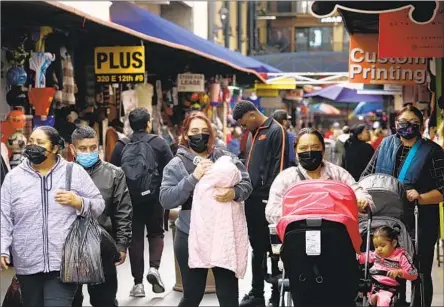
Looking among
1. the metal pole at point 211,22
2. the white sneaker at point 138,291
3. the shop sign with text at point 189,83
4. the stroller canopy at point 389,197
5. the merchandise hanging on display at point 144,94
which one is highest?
the metal pole at point 211,22

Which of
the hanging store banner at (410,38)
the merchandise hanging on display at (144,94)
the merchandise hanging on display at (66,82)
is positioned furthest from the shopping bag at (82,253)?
the merchandise hanging on display at (144,94)

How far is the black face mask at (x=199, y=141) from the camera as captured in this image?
765cm

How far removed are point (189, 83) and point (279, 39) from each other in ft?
171

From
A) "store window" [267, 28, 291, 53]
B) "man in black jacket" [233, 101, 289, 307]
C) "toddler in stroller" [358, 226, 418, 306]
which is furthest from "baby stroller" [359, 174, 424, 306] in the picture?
"store window" [267, 28, 291, 53]

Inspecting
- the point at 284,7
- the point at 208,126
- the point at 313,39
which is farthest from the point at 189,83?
the point at 284,7

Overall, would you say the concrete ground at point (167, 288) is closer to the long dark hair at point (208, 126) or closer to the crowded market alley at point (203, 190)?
the crowded market alley at point (203, 190)

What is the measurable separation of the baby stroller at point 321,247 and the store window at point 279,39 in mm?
60989

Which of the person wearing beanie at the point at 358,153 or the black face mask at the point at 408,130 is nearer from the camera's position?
the black face mask at the point at 408,130

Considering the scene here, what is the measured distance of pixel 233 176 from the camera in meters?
7.39

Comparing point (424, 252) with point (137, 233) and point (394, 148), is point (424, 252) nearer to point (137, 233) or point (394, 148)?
point (394, 148)

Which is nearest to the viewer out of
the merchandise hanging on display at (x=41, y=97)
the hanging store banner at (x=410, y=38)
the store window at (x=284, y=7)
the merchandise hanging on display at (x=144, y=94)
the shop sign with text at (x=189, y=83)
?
the hanging store banner at (x=410, y=38)

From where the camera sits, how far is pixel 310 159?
7324mm

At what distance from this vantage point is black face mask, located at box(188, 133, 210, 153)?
7652mm

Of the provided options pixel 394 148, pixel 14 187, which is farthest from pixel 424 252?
pixel 14 187
